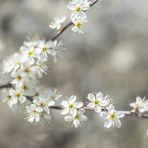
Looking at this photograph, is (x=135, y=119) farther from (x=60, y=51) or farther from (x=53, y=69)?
(x=60, y=51)

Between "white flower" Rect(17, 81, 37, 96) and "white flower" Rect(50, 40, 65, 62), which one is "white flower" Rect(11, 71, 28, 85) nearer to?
"white flower" Rect(17, 81, 37, 96)

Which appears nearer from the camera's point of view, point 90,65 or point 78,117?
point 78,117

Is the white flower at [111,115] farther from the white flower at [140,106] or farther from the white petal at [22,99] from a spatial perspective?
the white petal at [22,99]

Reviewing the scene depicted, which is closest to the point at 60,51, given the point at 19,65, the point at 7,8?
the point at 19,65

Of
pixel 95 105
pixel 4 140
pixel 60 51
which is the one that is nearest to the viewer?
pixel 95 105

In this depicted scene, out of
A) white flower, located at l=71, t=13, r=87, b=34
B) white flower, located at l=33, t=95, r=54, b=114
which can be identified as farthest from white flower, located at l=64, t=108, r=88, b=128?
white flower, located at l=71, t=13, r=87, b=34

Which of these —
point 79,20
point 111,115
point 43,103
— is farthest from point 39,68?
point 111,115

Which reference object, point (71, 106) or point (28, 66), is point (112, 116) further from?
point (28, 66)
